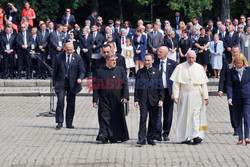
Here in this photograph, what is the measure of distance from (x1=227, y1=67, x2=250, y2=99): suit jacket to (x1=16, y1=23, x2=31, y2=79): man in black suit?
477 inches

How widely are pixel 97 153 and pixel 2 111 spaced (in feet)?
22.1

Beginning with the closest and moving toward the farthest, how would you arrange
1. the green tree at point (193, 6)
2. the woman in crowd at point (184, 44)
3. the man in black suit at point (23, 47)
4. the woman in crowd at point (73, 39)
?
the woman in crowd at point (184, 44), the woman in crowd at point (73, 39), the man in black suit at point (23, 47), the green tree at point (193, 6)

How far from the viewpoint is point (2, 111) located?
16562 mm

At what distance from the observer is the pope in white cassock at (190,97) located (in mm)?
11672

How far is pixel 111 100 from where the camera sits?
11875 mm

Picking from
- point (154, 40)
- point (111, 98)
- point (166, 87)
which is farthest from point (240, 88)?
point (154, 40)

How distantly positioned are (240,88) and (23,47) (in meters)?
12.4

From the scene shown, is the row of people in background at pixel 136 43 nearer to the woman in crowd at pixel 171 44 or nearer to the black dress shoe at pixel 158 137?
the woman in crowd at pixel 171 44

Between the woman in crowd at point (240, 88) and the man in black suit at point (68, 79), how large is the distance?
381cm

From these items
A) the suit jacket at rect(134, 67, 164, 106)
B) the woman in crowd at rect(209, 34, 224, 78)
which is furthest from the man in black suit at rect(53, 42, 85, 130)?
the woman in crowd at rect(209, 34, 224, 78)

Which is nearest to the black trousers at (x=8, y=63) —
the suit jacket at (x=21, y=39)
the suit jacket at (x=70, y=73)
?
the suit jacket at (x=21, y=39)

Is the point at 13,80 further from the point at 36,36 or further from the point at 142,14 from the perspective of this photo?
the point at 142,14

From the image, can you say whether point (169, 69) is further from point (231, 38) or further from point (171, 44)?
point (231, 38)

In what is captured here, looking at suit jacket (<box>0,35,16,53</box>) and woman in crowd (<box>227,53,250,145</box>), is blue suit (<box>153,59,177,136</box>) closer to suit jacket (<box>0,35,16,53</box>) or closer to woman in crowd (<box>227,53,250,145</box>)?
woman in crowd (<box>227,53,250,145</box>)
